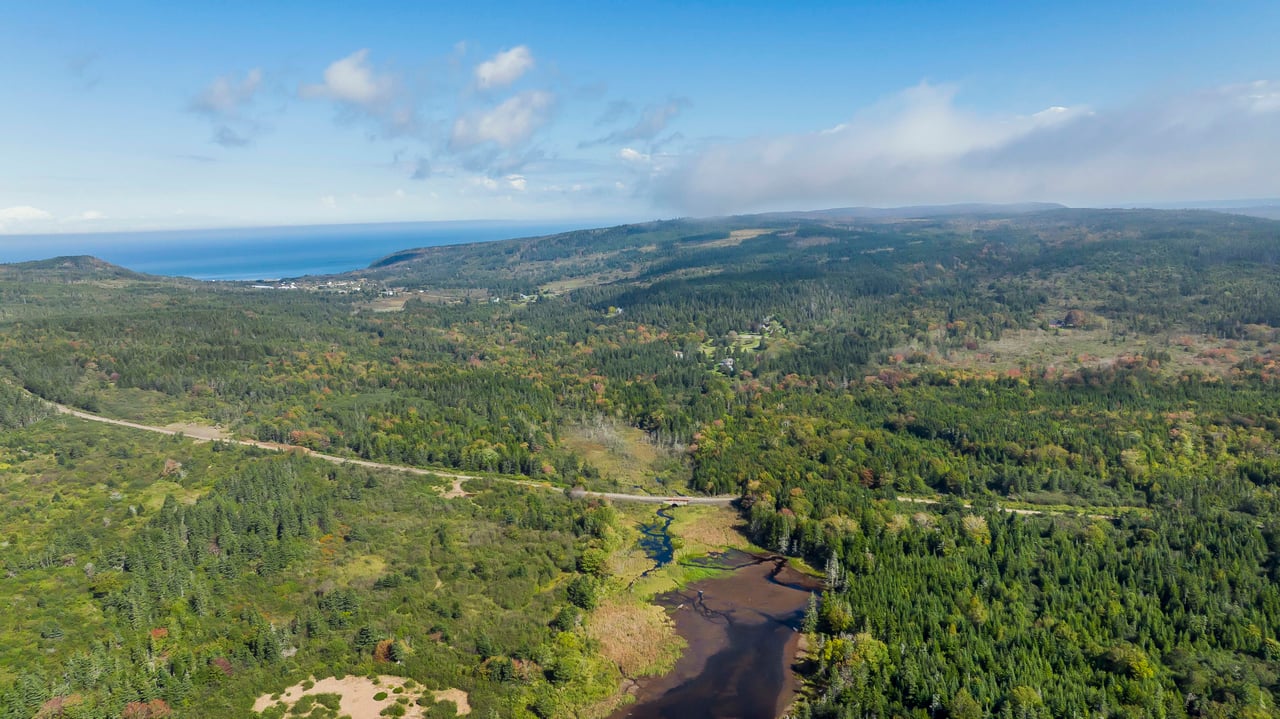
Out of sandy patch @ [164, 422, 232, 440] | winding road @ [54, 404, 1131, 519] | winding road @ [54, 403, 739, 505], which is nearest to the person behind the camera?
winding road @ [54, 404, 1131, 519]

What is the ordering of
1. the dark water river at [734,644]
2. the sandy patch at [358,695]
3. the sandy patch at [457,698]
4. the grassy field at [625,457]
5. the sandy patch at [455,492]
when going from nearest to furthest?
the sandy patch at [358,695], the sandy patch at [457,698], the dark water river at [734,644], the sandy patch at [455,492], the grassy field at [625,457]

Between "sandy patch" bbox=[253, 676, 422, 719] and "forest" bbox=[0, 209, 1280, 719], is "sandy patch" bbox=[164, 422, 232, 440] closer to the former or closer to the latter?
"forest" bbox=[0, 209, 1280, 719]

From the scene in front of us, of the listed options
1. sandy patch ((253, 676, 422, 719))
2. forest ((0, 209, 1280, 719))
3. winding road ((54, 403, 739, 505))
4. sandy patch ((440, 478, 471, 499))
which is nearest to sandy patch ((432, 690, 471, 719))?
forest ((0, 209, 1280, 719))

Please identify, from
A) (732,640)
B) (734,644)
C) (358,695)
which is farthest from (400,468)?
(734,644)

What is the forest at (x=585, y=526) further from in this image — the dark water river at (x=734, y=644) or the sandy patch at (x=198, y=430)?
the sandy patch at (x=198, y=430)

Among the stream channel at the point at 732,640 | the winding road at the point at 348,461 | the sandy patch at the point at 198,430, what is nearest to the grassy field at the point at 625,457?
the winding road at the point at 348,461

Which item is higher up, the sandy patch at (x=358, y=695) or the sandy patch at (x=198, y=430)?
the sandy patch at (x=198, y=430)
